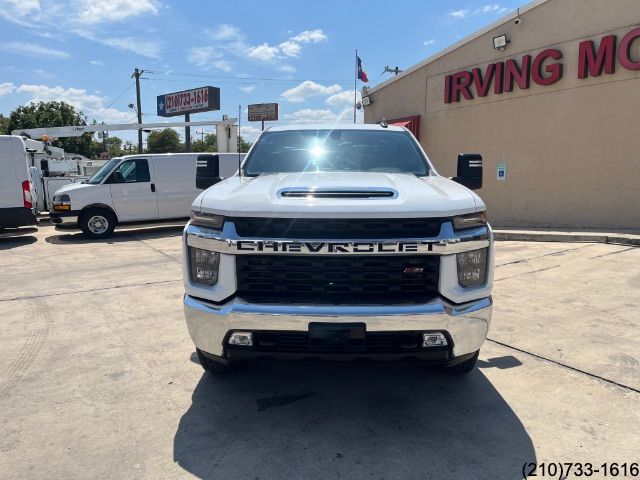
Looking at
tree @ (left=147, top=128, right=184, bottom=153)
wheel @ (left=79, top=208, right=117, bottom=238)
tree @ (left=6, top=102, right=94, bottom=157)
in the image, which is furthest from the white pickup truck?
tree @ (left=147, top=128, right=184, bottom=153)

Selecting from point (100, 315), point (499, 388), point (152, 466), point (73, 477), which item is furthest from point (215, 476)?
point (100, 315)

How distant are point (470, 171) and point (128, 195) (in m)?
9.77

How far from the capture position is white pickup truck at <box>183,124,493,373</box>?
2.65 metres

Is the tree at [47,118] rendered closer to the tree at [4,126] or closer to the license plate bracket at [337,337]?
the tree at [4,126]

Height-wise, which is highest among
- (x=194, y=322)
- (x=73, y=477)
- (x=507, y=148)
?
(x=507, y=148)

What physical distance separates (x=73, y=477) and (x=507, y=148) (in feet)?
42.1

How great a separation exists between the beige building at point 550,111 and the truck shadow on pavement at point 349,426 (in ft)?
30.8

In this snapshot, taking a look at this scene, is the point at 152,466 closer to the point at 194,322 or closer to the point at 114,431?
the point at 114,431

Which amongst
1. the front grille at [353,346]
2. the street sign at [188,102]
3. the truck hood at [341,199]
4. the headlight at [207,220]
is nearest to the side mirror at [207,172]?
the truck hood at [341,199]

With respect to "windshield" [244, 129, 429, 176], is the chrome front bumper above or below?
below

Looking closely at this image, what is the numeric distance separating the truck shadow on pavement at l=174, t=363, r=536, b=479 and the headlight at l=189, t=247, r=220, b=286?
89cm

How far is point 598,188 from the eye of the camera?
11.0 meters

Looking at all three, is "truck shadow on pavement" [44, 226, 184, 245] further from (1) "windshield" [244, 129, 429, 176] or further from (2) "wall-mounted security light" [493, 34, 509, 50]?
(2) "wall-mounted security light" [493, 34, 509, 50]

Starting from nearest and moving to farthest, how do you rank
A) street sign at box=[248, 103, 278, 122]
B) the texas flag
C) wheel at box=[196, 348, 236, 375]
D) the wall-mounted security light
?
wheel at box=[196, 348, 236, 375], the wall-mounted security light, the texas flag, street sign at box=[248, 103, 278, 122]
